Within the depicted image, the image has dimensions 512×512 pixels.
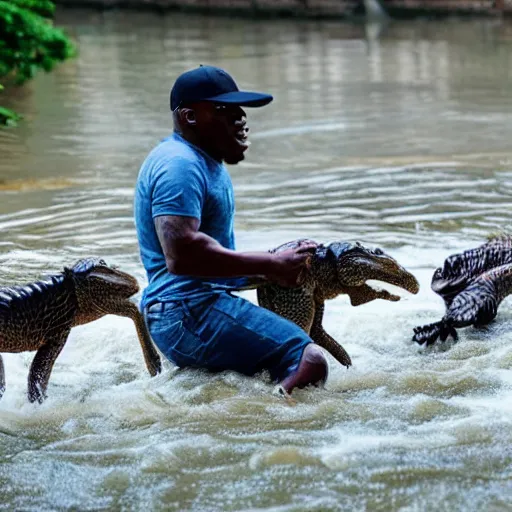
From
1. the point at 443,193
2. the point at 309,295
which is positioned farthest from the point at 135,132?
the point at 309,295

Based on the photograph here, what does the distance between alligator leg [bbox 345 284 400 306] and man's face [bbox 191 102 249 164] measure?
0.92 m

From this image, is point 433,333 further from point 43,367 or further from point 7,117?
point 7,117

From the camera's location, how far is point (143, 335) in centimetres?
523

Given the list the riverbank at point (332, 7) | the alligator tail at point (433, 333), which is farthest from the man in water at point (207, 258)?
the riverbank at point (332, 7)

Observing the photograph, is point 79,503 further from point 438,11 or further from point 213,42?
point 438,11

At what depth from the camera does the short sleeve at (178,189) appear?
4.68 m

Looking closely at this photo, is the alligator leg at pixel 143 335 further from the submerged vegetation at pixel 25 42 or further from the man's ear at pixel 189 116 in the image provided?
the submerged vegetation at pixel 25 42

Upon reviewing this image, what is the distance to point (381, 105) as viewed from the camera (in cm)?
1471

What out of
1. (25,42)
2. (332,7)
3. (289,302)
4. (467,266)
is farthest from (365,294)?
(332,7)

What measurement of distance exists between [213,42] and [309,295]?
60.4 ft

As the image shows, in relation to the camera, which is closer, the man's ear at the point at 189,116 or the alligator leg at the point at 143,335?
the man's ear at the point at 189,116

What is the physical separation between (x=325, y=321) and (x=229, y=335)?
1648 mm

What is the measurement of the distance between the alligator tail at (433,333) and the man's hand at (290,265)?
1235 millimetres

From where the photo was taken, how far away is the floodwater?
422 centimetres
